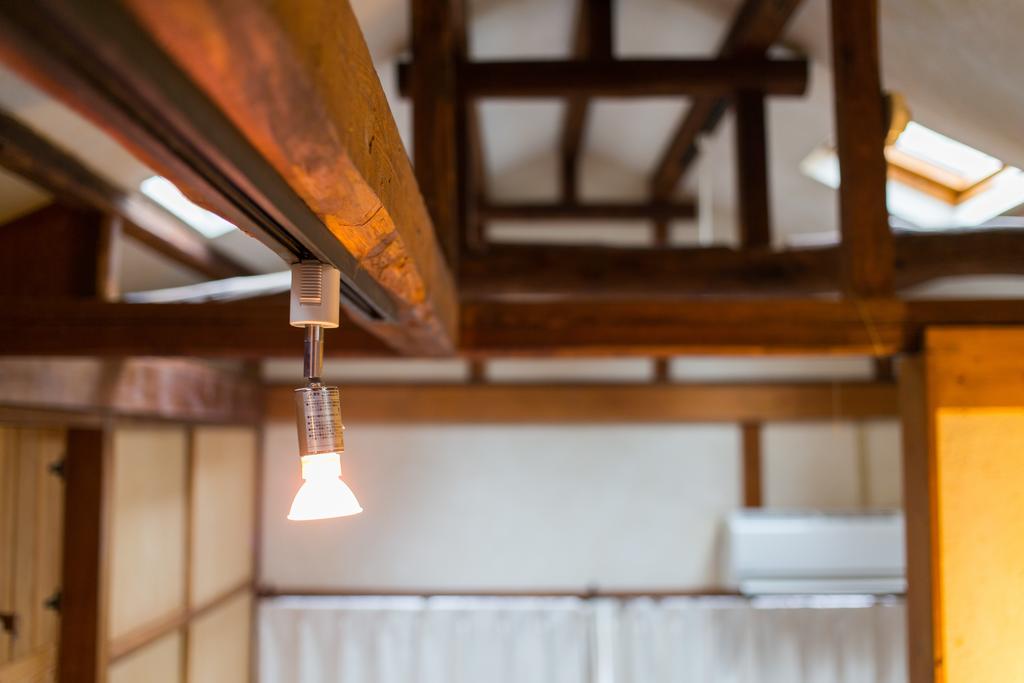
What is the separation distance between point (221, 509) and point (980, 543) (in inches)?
131

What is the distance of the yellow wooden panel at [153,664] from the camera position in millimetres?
3074

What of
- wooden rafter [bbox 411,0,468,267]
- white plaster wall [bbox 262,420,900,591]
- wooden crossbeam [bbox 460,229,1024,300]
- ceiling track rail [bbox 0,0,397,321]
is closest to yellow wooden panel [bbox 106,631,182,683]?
white plaster wall [bbox 262,420,900,591]

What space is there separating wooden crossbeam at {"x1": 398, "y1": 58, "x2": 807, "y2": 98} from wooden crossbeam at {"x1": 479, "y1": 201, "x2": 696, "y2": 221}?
1842mm

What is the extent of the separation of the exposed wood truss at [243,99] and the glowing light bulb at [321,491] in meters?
0.32

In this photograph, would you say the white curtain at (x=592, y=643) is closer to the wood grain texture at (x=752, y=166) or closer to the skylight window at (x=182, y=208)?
the skylight window at (x=182, y=208)

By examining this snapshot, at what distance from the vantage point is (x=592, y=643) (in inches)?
176

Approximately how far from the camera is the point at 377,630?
4473 mm

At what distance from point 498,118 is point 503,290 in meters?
1.59

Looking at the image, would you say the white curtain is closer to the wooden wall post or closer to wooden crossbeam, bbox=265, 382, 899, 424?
wooden crossbeam, bbox=265, 382, 899, 424

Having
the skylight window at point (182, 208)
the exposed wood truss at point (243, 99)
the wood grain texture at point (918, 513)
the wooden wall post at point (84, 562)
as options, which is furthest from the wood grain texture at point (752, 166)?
the wooden wall post at point (84, 562)

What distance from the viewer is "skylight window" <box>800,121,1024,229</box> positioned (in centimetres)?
261

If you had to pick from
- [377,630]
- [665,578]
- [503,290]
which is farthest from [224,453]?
[665,578]

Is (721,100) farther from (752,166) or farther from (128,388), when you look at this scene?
(128,388)

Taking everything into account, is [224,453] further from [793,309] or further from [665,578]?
[793,309]
